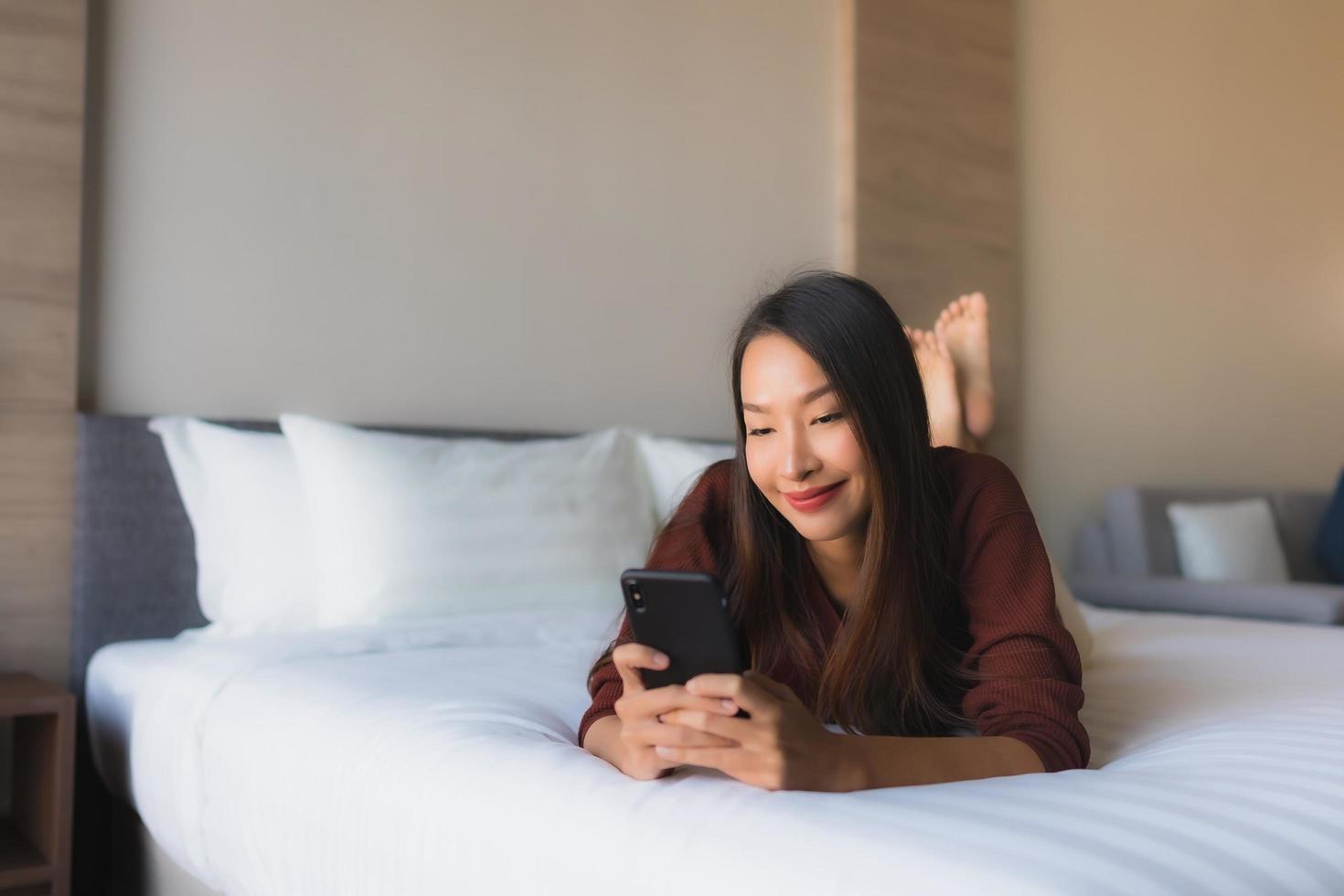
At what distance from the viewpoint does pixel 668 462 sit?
8.91 ft

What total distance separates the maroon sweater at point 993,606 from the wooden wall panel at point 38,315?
1.46 m

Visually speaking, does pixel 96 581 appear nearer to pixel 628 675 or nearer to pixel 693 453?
pixel 693 453

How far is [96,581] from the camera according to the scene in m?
2.26

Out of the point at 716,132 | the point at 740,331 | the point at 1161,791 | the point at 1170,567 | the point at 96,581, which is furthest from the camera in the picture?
the point at 1170,567

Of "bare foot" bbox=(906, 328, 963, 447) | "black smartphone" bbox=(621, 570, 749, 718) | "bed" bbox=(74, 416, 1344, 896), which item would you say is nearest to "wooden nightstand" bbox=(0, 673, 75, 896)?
"bed" bbox=(74, 416, 1344, 896)

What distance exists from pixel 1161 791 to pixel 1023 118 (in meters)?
3.39

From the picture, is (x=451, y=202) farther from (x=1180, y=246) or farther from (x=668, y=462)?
(x=1180, y=246)

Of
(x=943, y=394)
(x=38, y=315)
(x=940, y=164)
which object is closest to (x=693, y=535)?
(x=943, y=394)

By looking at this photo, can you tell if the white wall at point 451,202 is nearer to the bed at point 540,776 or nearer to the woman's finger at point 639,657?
the bed at point 540,776

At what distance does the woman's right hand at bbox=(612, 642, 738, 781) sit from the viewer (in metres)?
0.97

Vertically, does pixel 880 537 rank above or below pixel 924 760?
above

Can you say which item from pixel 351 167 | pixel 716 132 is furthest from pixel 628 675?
pixel 716 132

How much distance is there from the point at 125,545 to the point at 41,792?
20.0 inches

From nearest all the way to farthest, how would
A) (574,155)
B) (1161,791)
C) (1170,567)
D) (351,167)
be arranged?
(1161,791), (351,167), (574,155), (1170,567)
